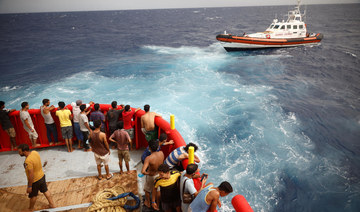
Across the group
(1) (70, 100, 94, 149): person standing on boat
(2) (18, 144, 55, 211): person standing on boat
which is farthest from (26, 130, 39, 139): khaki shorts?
(2) (18, 144, 55, 211): person standing on boat

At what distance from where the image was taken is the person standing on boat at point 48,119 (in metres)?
5.58

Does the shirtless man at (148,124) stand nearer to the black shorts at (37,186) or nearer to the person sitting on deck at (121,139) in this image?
the person sitting on deck at (121,139)

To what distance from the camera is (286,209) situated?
6.89 metres

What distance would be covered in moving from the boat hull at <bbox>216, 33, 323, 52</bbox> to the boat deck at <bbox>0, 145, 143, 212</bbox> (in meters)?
24.0

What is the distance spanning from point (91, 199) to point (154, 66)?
63.8 feet

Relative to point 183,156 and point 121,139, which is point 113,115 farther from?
point 183,156

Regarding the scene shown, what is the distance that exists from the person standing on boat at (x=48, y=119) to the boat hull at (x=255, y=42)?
79.8 feet

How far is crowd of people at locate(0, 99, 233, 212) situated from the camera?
10.8 ft

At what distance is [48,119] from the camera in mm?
5695

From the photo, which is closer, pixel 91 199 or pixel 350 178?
pixel 91 199

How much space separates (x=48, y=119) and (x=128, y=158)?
8.62 ft

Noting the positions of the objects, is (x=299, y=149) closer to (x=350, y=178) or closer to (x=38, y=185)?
(x=350, y=178)

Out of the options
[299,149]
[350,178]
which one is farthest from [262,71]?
[350,178]

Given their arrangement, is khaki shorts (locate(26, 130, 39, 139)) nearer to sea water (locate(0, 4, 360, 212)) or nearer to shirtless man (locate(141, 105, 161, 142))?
shirtless man (locate(141, 105, 161, 142))
